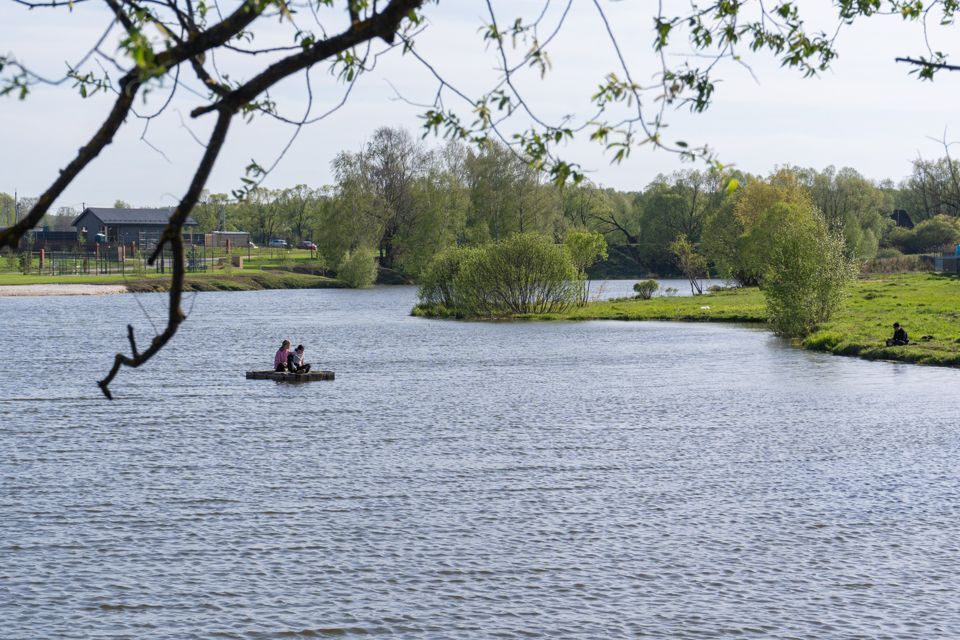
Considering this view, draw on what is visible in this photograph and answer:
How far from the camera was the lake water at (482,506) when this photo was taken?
1777cm

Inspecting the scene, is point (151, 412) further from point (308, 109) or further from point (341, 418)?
point (308, 109)

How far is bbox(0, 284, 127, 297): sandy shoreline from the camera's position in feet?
398

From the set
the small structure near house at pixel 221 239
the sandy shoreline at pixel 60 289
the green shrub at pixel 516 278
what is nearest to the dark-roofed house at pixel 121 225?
the small structure near house at pixel 221 239

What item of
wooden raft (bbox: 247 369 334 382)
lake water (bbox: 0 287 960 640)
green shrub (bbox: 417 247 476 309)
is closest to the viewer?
lake water (bbox: 0 287 960 640)

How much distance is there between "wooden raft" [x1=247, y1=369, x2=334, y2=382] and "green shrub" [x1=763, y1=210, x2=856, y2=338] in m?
31.1

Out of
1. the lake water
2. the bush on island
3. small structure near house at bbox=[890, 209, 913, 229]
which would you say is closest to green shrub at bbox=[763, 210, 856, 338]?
the lake water

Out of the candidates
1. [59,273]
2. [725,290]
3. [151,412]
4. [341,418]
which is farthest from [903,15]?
[59,273]

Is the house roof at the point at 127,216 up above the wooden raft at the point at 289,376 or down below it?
above

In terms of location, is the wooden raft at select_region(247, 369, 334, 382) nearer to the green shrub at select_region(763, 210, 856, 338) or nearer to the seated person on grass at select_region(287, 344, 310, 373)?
the seated person on grass at select_region(287, 344, 310, 373)

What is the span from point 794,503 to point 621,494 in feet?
12.7

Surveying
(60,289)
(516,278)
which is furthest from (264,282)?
(516,278)

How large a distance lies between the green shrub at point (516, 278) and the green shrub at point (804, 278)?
25944mm

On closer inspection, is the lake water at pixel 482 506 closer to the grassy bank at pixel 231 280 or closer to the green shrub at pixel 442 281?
the green shrub at pixel 442 281

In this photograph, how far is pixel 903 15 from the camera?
1035 cm
